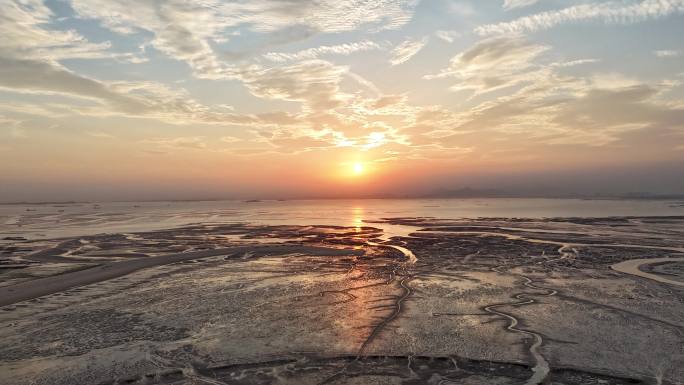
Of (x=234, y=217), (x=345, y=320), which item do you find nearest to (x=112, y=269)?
(x=345, y=320)

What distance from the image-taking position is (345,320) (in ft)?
42.9

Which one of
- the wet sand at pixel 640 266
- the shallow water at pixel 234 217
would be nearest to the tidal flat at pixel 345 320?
→ the wet sand at pixel 640 266

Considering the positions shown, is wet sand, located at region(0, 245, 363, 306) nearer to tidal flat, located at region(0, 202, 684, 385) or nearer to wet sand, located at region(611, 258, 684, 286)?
tidal flat, located at region(0, 202, 684, 385)

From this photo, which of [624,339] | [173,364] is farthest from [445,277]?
[173,364]

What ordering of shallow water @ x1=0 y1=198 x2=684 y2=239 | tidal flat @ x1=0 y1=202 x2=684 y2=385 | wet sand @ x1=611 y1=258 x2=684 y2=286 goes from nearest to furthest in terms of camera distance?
tidal flat @ x1=0 y1=202 x2=684 y2=385
wet sand @ x1=611 y1=258 x2=684 y2=286
shallow water @ x1=0 y1=198 x2=684 y2=239

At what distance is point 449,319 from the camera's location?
13.1 meters

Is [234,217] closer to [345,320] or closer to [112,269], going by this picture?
[112,269]

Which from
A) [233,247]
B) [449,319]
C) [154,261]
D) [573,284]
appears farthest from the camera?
[233,247]

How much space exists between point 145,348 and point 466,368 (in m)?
8.22

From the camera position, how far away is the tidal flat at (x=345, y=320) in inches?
367

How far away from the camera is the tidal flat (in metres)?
9.32

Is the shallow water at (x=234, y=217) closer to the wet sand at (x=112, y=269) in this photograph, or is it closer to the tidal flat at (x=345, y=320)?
the wet sand at (x=112, y=269)

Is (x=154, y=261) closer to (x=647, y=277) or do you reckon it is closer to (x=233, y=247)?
(x=233, y=247)

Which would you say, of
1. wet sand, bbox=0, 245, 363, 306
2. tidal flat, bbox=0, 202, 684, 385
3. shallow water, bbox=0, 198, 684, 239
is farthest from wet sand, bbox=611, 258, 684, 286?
shallow water, bbox=0, 198, 684, 239
